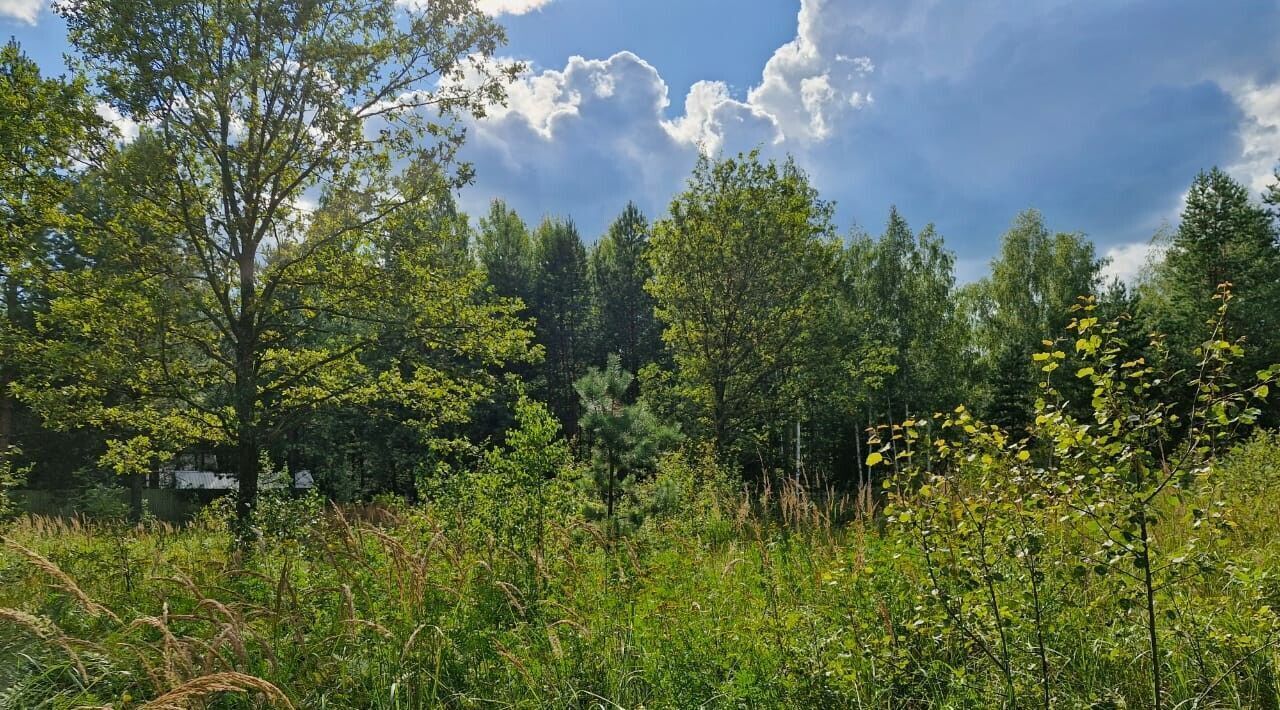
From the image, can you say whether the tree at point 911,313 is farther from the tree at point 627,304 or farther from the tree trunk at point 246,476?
the tree trunk at point 246,476

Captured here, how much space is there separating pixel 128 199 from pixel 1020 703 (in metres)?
10.4

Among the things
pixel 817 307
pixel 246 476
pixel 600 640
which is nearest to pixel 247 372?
pixel 246 476

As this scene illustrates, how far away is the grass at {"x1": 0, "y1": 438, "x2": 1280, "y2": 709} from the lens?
2.58 meters

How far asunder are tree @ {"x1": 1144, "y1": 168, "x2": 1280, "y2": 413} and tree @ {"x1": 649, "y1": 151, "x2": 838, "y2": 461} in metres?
15.4

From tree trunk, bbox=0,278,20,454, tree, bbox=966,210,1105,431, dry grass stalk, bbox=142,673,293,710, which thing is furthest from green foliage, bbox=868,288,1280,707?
tree, bbox=966,210,1105,431

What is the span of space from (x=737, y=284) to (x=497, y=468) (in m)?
10.1

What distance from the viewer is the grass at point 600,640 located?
102 inches

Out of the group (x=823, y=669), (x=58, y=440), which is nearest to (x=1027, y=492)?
(x=823, y=669)

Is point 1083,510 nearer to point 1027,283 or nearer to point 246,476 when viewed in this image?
point 246,476

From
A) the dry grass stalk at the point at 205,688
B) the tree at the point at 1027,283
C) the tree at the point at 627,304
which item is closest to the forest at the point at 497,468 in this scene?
the dry grass stalk at the point at 205,688

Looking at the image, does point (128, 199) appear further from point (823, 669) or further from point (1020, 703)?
point (1020, 703)

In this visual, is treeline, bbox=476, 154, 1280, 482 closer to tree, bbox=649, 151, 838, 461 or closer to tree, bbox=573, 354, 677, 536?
tree, bbox=649, 151, 838, 461

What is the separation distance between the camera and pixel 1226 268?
21.8 metres

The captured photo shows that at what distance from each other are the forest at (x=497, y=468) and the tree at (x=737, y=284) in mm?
99
